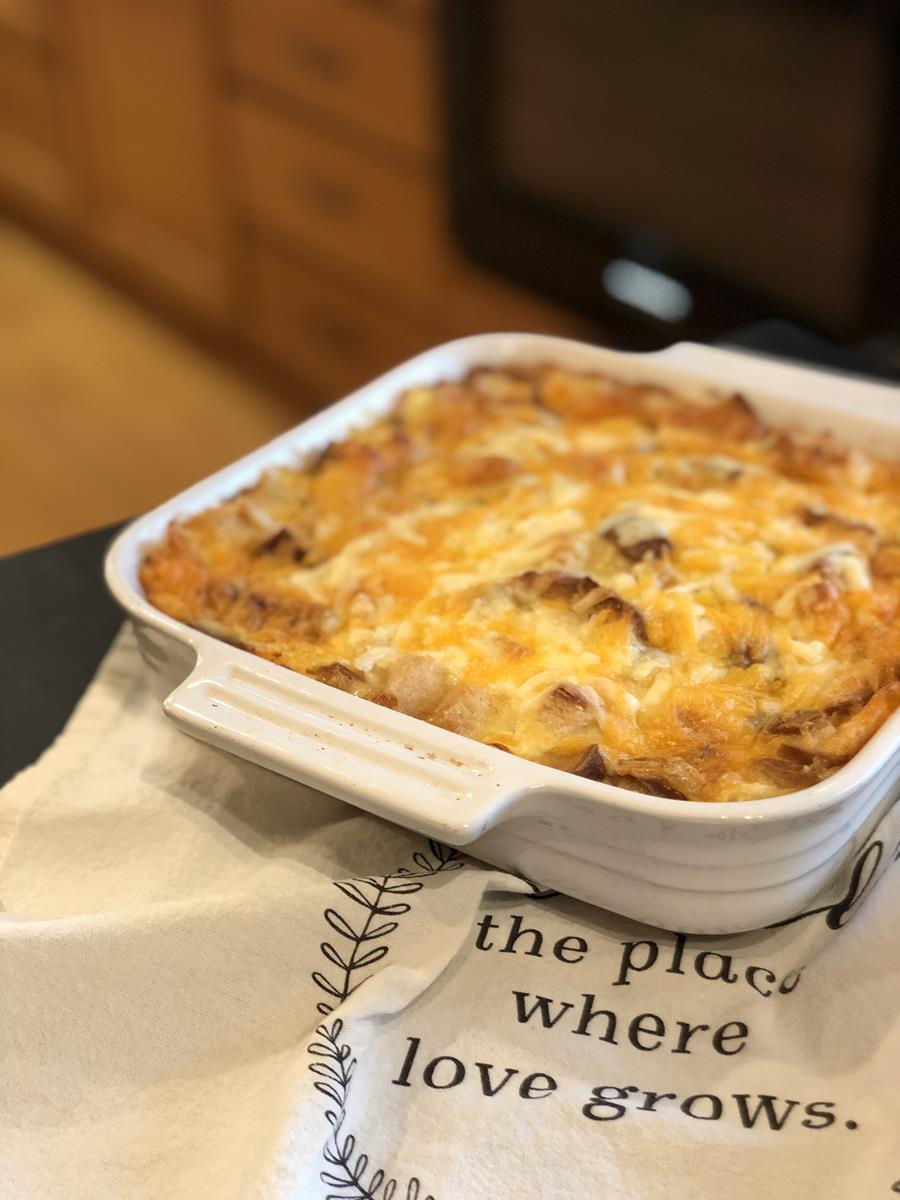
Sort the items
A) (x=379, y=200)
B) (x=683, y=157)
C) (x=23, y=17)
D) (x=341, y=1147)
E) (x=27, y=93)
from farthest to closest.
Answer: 1. (x=27, y=93)
2. (x=23, y=17)
3. (x=379, y=200)
4. (x=683, y=157)
5. (x=341, y=1147)

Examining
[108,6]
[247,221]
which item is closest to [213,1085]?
[247,221]

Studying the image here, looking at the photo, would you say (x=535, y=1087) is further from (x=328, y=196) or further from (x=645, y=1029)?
(x=328, y=196)

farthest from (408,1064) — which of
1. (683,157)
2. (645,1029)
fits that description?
(683,157)

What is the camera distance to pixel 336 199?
2887mm

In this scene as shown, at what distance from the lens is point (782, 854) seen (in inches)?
26.9

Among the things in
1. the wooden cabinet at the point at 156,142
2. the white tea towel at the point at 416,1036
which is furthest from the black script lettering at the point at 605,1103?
the wooden cabinet at the point at 156,142

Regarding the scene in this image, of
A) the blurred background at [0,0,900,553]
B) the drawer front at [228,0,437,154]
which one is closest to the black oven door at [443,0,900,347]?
the blurred background at [0,0,900,553]

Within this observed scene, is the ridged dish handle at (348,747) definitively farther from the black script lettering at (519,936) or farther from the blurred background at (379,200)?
the blurred background at (379,200)

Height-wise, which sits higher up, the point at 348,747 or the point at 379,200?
the point at 348,747

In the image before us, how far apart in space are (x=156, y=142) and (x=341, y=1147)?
9.91 ft

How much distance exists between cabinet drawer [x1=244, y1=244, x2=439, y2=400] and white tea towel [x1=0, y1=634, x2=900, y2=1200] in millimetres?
2227

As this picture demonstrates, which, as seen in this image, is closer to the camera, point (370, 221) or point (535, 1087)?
point (535, 1087)

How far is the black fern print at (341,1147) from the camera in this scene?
631 mm

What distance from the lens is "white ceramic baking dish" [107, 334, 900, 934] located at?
0.66 metres
